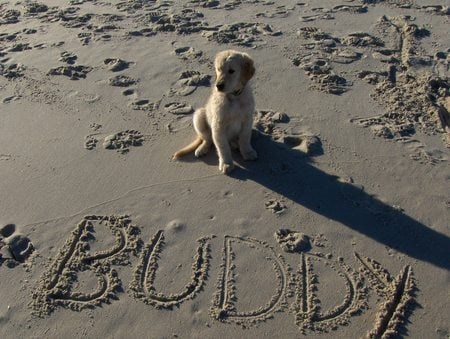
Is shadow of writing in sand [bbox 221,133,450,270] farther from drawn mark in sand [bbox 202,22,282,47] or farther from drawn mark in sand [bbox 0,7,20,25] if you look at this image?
drawn mark in sand [bbox 0,7,20,25]

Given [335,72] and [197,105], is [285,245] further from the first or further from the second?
[335,72]

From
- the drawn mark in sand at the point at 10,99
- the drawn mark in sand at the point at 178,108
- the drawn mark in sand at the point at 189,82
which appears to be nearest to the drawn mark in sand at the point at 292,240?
the drawn mark in sand at the point at 178,108

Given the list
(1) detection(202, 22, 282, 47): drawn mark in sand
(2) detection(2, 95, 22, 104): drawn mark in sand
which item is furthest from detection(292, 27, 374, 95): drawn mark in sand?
(2) detection(2, 95, 22, 104): drawn mark in sand

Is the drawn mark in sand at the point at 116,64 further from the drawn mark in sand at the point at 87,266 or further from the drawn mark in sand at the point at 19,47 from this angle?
the drawn mark in sand at the point at 87,266

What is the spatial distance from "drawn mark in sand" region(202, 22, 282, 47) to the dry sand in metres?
0.03

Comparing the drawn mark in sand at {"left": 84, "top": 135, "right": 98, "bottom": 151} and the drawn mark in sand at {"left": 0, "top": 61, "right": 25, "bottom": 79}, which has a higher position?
the drawn mark in sand at {"left": 0, "top": 61, "right": 25, "bottom": 79}

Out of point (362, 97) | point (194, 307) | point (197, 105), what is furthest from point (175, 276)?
point (362, 97)

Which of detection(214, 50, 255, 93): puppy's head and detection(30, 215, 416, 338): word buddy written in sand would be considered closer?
detection(30, 215, 416, 338): word buddy written in sand

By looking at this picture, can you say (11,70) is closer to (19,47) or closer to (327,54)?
(19,47)

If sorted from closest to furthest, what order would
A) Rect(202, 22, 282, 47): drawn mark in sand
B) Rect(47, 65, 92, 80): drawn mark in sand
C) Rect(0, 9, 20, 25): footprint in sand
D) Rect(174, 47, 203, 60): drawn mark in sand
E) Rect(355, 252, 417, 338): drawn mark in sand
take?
Rect(355, 252, 417, 338): drawn mark in sand, Rect(47, 65, 92, 80): drawn mark in sand, Rect(174, 47, 203, 60): drawn mark in sand, Rect(202, 22, 282, 47): drawn mark in sand, Rect(0, 9, 20, 25): footprint in sand

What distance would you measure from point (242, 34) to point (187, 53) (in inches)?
35.5

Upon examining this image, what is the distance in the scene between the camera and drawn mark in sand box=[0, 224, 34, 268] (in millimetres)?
3355

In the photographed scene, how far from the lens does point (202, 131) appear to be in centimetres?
424

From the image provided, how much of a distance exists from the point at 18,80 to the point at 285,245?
4.08 meters
